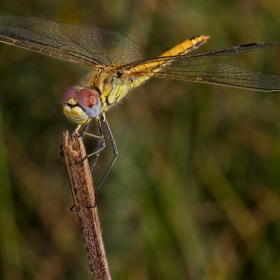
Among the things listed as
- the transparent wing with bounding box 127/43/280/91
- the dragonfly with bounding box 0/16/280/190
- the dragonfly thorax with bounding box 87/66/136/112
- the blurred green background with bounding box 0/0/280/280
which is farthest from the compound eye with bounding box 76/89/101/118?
the blurred green background with bounding box 0/0/280/280

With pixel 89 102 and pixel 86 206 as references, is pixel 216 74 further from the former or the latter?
pixel 86 206

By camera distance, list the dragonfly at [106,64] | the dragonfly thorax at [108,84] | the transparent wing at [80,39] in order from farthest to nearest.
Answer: the transparent wing at [80,39]
the dragonfly thorax at [108,84]
the dragonfly at [106,64]

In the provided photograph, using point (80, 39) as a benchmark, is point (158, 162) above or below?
below

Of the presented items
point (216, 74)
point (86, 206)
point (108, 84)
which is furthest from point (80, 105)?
point (216, 74)

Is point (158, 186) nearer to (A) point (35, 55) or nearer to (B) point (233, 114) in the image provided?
(B) point (233, 114)

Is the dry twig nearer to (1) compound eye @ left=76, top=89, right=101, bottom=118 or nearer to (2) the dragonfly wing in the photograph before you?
(1) compound eye @ left=76, top=89, right=101, bottom=118

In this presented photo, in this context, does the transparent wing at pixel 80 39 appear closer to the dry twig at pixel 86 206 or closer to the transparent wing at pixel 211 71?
the transparent wing at pixel 211 71

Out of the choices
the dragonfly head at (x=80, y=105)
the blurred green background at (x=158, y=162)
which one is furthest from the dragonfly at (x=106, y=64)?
the blurred green background at (x=158, y=162)
